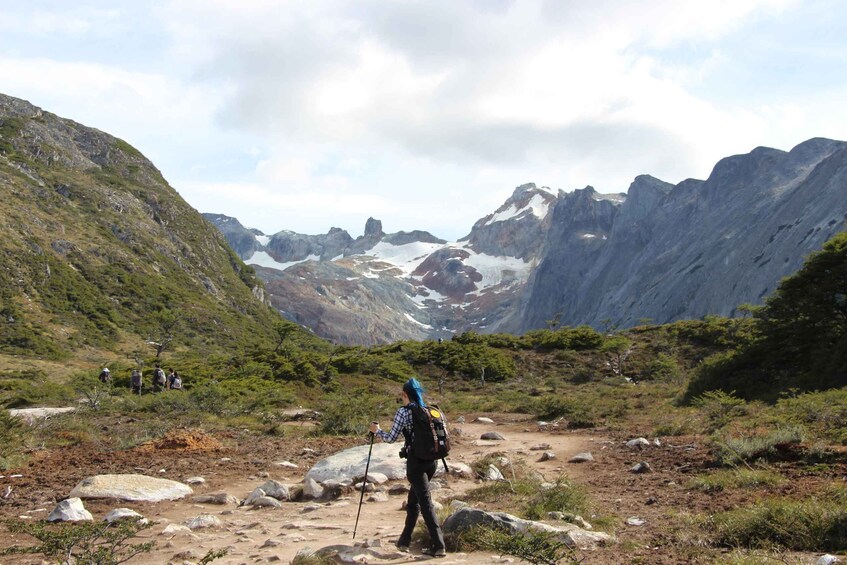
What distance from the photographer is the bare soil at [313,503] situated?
673 cm

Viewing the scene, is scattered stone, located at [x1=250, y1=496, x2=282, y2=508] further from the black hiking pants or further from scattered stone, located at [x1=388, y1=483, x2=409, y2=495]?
the black hiking pants

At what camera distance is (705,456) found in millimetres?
11477

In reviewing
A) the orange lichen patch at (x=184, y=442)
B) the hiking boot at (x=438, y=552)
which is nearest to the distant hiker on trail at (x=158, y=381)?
the orange lichen patch at (x=184, y=442)

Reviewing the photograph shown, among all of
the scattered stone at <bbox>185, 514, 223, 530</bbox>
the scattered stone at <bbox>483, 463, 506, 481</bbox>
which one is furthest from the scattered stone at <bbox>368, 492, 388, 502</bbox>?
the scattered stone at <bbox>185, 514, 223, 530</bbox>

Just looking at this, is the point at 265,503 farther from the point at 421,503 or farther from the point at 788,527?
the point at 788,527

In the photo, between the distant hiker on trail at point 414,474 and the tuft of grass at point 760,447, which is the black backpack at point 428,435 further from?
the tuft of grass at point 760,447

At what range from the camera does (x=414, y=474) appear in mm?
6969

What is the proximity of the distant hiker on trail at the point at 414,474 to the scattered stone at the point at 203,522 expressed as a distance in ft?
9.10

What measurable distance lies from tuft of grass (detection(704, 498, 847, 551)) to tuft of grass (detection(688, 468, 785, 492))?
1.92m

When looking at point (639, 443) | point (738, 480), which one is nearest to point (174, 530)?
point (738, 480)

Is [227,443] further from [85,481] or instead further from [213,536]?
[213,536]

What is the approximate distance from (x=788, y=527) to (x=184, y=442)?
12.5 meters

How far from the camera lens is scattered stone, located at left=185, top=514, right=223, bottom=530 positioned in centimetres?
805

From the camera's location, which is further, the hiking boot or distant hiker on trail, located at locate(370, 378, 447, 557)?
distant hiker on trail, located at locate(370, 378, 447, 557)
